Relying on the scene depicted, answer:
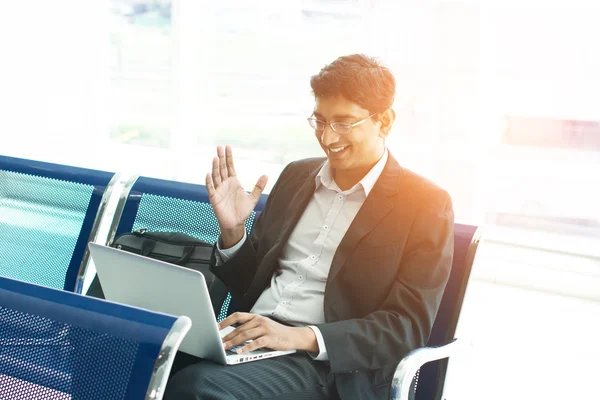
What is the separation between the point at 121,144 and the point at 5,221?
3590 millimetres

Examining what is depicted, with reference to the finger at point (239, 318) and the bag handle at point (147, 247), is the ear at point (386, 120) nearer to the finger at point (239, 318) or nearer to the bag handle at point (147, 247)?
the finger at point (239, 318)

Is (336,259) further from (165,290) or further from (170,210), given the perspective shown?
(170,210)

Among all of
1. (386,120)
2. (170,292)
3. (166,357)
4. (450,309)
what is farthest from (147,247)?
(166,357)

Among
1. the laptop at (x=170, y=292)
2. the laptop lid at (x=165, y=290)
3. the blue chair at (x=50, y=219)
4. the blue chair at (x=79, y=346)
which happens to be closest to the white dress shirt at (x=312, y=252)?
the laptop at (x=170, y=292)

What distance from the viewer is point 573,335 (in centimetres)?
394

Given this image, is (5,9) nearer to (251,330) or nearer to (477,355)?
(477,355)

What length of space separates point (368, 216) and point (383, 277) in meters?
0.17

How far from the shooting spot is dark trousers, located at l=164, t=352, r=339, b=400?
1580 millimetres

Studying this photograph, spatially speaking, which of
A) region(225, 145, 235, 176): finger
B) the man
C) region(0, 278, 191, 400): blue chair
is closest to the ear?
the man

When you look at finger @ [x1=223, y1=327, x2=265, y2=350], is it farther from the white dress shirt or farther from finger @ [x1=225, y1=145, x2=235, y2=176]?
finger @ [x1=225, y1=145, x2=235, y2=176]

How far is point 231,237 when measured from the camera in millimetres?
2025

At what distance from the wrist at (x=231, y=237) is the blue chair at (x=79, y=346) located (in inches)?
33.0

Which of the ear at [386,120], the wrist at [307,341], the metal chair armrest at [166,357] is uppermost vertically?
the ear at [386,120]

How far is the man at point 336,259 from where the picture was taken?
1719 mm
